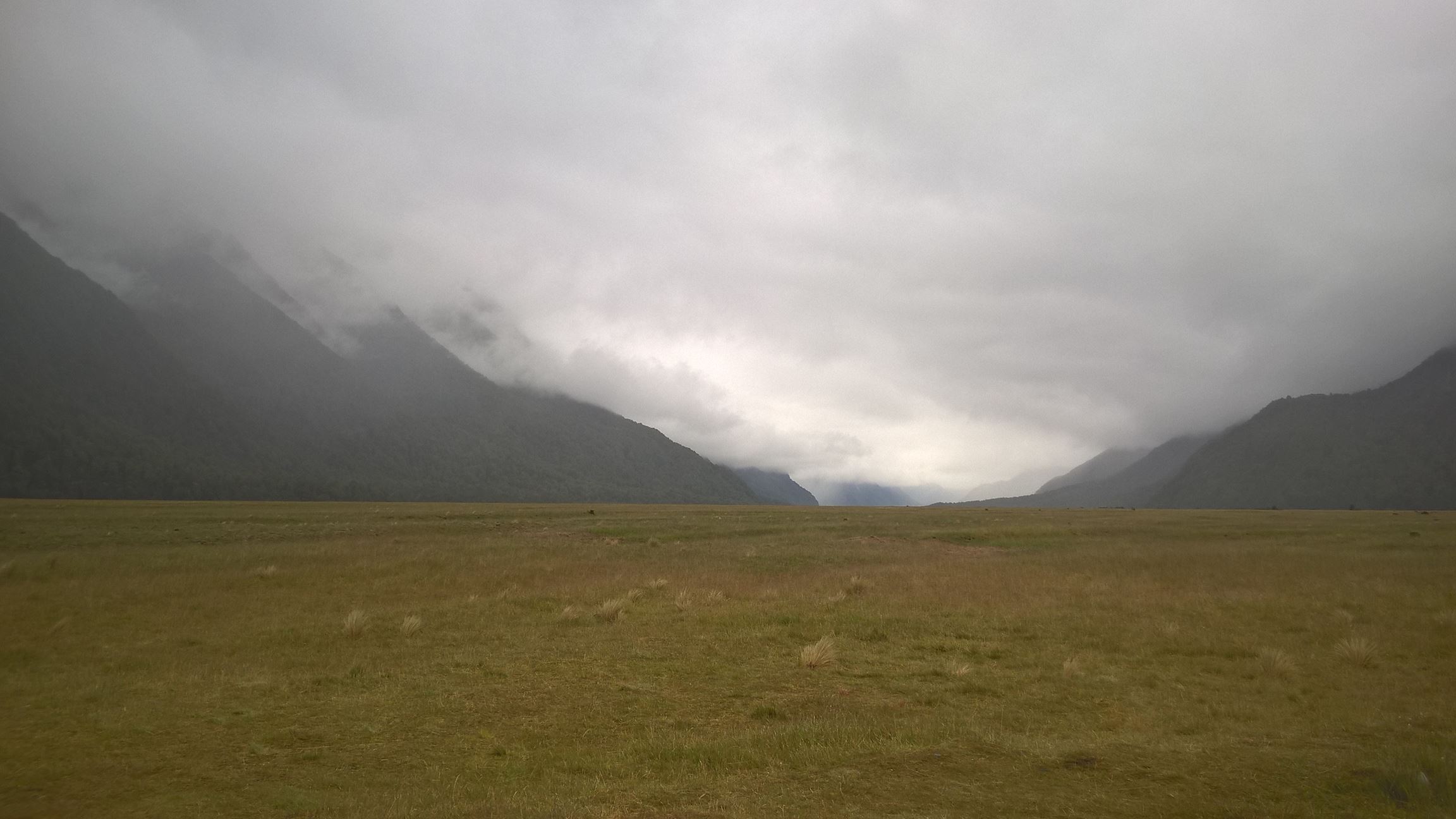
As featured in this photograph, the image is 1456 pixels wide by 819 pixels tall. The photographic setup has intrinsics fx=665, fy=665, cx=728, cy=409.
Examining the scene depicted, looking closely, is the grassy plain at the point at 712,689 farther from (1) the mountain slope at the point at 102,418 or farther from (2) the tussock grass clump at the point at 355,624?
(1) the mountain slope at the point at 102,418

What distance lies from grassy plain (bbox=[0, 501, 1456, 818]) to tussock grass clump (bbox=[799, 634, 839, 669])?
12 cm

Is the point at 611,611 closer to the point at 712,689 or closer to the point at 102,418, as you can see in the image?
the point at 712,689

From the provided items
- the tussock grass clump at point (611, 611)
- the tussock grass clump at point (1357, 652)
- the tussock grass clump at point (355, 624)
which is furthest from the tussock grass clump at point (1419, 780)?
the tussock grass clump at point (355, 624)

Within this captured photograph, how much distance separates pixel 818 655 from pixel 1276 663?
9.01 meters

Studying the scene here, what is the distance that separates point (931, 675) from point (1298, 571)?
73.5ft

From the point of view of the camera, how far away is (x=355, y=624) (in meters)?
15.4

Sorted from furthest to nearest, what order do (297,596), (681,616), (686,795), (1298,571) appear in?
(1298,571) < (297,596) < (681,616) < (686,795)

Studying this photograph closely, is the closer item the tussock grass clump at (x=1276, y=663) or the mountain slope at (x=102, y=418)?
the tussock grass clump at (x=1276, y=663)

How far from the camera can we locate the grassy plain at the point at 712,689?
729 centimetres

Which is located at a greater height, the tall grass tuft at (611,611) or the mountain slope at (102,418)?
the mountain slope at (102,418)

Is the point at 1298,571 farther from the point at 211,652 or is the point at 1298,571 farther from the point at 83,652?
the point at 83,652

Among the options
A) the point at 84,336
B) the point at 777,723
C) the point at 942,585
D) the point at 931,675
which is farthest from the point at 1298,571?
the point at 84,336

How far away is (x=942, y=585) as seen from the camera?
76.5 ft

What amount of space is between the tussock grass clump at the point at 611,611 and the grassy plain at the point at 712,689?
10 centimetres
